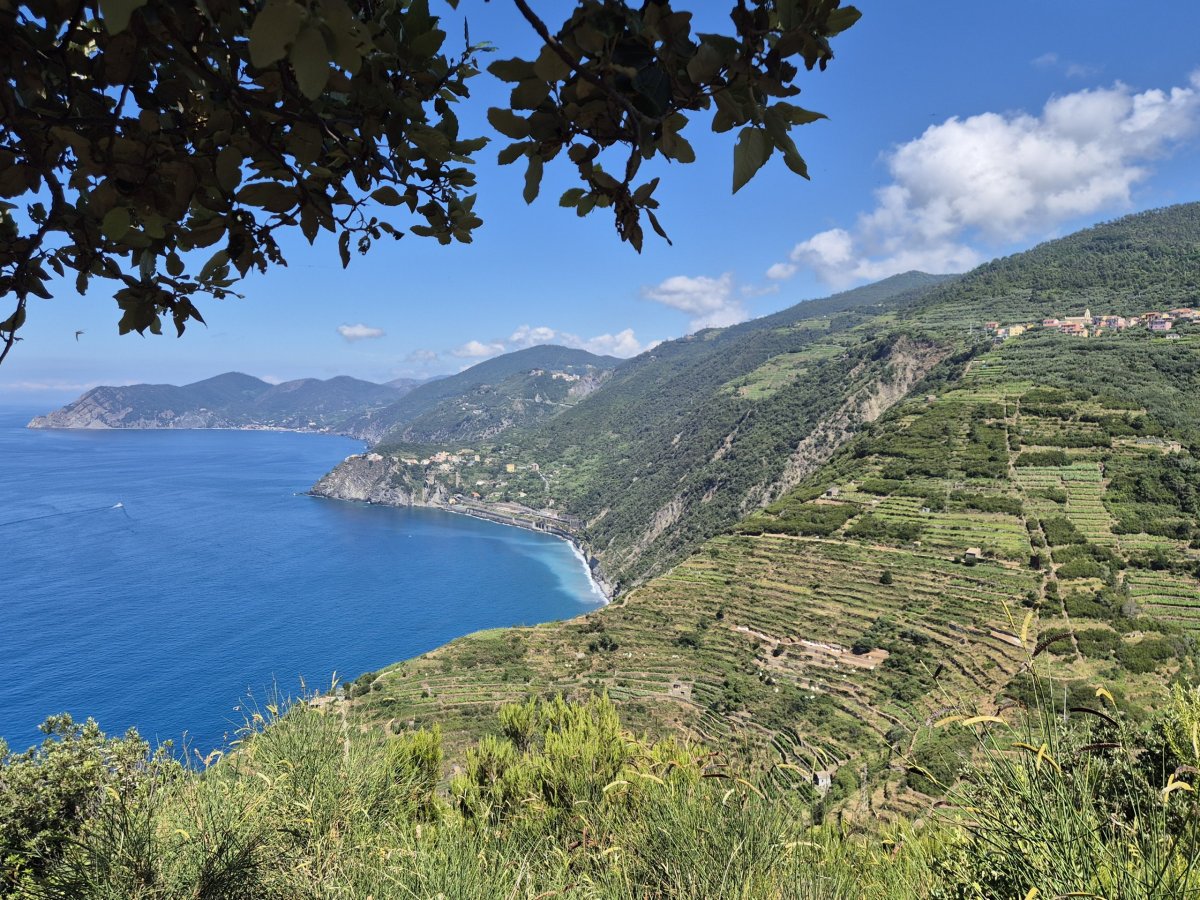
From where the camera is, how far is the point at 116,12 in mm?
537

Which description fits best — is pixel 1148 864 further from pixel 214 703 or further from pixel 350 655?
pixel 350 655

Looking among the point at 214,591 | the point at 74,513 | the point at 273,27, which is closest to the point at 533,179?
the point at 273,27

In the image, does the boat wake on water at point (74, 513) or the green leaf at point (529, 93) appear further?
the boat wake on water at point (74, 513)

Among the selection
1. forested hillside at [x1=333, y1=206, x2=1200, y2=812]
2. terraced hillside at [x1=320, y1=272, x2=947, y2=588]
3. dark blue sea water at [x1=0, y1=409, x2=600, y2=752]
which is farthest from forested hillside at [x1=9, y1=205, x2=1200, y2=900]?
dark blue sea water at [x1=0, y1=409, x2=600, y2=752]

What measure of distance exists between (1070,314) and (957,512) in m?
54.3

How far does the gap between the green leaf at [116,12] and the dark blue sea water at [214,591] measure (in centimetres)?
3294

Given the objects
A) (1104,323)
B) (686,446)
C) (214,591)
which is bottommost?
(214,591)

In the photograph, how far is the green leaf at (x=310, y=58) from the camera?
59cm

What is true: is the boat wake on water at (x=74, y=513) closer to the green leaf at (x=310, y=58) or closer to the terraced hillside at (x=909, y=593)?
the terraced hillside at (x=909, y=593)

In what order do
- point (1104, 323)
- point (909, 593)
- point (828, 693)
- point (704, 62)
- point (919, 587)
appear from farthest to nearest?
1. point (1104, 323)
2. point (919, 587)
3. point (909, 593)
4. point (828, 693)
5. point (704, 62)

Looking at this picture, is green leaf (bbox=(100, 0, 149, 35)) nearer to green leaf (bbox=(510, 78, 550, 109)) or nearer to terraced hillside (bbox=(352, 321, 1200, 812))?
green leaf (bbox=(510, 78, 550, 109))

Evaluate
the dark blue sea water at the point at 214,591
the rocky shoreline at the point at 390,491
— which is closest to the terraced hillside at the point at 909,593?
the dark blue sea water at the point at 214,591

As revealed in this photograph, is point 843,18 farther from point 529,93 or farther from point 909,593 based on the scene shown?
point 909,593

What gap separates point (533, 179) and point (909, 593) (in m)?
39.5
